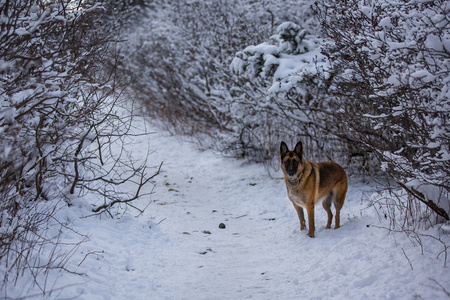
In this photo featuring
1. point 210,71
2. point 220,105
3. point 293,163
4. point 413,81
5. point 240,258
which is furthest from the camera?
point 210,71

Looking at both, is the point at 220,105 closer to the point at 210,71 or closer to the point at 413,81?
the point at 210,71

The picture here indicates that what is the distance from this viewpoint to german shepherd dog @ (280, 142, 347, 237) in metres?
6.25

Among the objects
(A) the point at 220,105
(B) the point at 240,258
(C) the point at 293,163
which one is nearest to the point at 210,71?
(A) the point at 220,105

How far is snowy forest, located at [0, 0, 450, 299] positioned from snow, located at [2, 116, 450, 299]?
0.12m

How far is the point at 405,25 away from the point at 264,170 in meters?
6.87

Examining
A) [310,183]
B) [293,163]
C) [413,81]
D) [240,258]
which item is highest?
[413,81]

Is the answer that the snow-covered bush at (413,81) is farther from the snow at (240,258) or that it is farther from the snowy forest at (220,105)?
the snow at (240,258)

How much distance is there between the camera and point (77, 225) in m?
5.49

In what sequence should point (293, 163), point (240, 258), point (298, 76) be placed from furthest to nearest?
point (298, 76)
point (293, 163)
point (240, 258)

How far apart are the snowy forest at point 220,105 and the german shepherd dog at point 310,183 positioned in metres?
0.73

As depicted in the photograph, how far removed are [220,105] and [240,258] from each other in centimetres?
857

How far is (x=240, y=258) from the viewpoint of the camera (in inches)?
217

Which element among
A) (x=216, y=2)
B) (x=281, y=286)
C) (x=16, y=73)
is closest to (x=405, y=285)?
(x=281, y=286)

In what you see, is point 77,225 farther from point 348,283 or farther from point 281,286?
point 348,283
